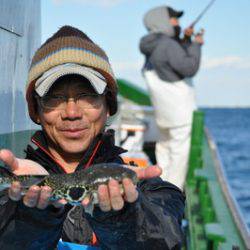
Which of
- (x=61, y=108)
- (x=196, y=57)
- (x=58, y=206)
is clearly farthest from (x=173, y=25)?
(x=58, y=206)

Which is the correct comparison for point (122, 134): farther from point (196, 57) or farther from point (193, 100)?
point (196, 57)

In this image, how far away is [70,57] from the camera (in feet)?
8.98

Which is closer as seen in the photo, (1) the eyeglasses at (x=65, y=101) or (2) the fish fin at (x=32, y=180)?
(2) the fish fin at (x=32, y=180)

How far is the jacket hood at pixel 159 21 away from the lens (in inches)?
309

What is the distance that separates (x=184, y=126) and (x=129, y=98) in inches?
249

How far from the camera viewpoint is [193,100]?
843cm

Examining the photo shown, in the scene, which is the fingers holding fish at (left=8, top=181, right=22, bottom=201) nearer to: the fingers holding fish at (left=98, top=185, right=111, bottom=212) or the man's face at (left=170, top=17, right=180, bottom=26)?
the fingers holding fish at (left=98, top=185, right=111, bottom=212)

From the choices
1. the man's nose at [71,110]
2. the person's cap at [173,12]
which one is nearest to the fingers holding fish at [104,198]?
the man's nose at [71,110]

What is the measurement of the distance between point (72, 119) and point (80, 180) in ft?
2.13

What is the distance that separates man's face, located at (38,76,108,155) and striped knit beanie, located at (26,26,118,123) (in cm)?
10

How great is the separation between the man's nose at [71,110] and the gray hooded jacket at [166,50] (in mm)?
4956

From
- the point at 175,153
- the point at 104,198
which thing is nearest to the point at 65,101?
the point at 104,198

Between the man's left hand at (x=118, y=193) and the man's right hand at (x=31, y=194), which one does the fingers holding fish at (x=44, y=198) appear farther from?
the man's left hand at (x=118, y=193)

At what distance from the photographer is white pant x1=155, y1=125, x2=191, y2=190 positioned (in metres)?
8.41
